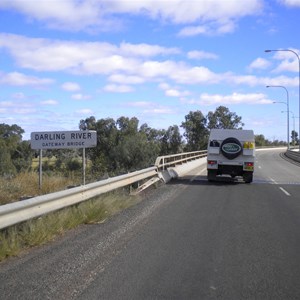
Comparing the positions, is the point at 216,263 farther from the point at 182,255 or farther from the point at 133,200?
the point at 133,200

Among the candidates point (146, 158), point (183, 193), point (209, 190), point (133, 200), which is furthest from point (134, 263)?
→ point (146, 158)

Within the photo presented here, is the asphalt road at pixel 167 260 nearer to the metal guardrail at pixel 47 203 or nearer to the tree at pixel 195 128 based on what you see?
the metal guardrail at pixel 47 203

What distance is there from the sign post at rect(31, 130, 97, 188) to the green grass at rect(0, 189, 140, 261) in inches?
96.2

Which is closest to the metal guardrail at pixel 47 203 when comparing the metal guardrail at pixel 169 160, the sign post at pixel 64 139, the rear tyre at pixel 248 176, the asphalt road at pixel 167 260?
the asphalt road at pixel 167 260

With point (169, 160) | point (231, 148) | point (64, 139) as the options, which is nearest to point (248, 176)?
→ point (231, 148)

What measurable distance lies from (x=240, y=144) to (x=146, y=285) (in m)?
16.2

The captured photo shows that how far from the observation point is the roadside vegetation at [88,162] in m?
8.17

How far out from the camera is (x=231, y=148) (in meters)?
21.2

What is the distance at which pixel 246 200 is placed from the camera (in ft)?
47.0

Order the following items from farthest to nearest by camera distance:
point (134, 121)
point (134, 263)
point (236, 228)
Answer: point (134, 121), point (236, 228), point (134, 263)

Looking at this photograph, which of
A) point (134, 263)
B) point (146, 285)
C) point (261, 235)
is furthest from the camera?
point (261, 235)

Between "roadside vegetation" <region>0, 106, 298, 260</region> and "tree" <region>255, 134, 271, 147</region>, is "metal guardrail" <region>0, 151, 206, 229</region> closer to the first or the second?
"roadside vegetation" <region>0, 106, 298, 260</region>

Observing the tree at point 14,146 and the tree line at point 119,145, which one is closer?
the tree line at point 119,145

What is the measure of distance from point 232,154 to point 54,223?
1384cm
